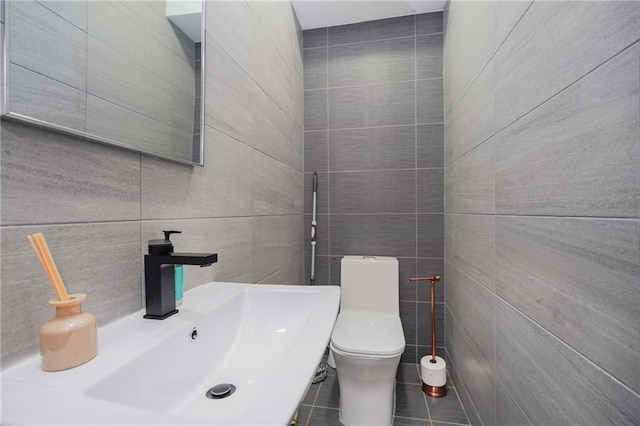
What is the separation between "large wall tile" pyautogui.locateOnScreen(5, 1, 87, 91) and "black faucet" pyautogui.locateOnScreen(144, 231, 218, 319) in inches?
15.4

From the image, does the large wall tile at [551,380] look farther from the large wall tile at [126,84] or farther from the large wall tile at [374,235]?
the large wall tile at [126,84]

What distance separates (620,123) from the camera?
0.56 meters

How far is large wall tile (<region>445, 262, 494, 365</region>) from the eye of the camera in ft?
4.00

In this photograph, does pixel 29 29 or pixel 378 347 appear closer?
pixel 29 29

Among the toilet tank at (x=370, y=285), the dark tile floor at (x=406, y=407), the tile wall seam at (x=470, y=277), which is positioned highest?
the tile wall seam at (x=470, y=277)

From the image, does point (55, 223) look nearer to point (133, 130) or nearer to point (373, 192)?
point (133, 130)

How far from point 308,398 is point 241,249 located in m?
1.07

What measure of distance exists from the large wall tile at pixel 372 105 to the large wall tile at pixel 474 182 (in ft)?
2.02

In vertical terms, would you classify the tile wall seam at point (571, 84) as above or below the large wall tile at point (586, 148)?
above

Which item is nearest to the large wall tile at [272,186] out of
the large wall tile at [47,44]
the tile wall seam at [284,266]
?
the tile wall seam at [284,266]

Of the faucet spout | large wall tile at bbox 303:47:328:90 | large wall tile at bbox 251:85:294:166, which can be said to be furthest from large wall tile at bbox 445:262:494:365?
large wall tile at bbox 303:47:328:90

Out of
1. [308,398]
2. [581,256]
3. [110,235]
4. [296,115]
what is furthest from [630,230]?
[296,115]

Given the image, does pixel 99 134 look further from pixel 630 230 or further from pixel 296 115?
pixel 296 115

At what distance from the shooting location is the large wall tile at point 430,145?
2.12 meters
